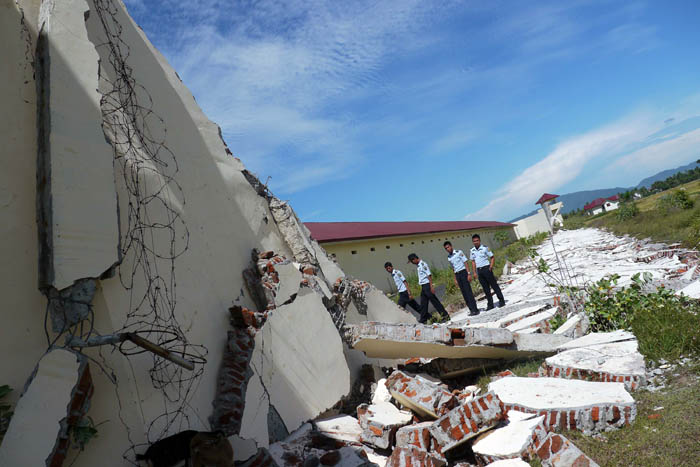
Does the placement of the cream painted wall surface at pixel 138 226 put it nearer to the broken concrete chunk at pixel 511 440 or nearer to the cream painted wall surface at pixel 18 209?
the cream painted wall surface at pixel 18 209

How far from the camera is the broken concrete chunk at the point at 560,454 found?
8.90 ft

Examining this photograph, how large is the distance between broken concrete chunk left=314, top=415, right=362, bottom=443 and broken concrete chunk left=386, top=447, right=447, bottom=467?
0.57 metres

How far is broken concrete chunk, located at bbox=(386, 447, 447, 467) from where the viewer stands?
303 centimetres

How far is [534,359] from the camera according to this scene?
16.3ft

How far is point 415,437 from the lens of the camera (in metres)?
3.32

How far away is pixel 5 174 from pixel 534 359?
520cm

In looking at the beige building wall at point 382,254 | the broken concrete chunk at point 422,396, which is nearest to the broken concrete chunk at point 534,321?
the broken concrete chunk at point 422,396

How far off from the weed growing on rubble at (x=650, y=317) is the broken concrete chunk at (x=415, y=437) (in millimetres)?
2524

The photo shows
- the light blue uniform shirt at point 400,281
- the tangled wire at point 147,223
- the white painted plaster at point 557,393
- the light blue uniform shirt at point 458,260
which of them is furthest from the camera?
the light blue uniform shirt at point 400,281

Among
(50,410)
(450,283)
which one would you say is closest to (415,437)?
(50,410)

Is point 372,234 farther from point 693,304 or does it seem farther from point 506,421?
point 506,421

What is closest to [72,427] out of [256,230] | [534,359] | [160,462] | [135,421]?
[135,421]

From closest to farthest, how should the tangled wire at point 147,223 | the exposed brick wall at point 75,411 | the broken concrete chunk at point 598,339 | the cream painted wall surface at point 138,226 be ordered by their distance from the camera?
1. the exposed brick wall at point 75,411
2. the cream painted wall surface at point 138,226
3. the tangled wire at point 147,223
4. the broken concrete chunk at point 598,339

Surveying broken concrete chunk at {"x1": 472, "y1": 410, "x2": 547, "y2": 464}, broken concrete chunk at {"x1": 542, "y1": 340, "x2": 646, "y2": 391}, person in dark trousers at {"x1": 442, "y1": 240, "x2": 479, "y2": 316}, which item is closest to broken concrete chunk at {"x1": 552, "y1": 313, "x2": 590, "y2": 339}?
broken concrete chunk at {"x1": 542, "y1": 340, "x2": 646, "y2": 391}
